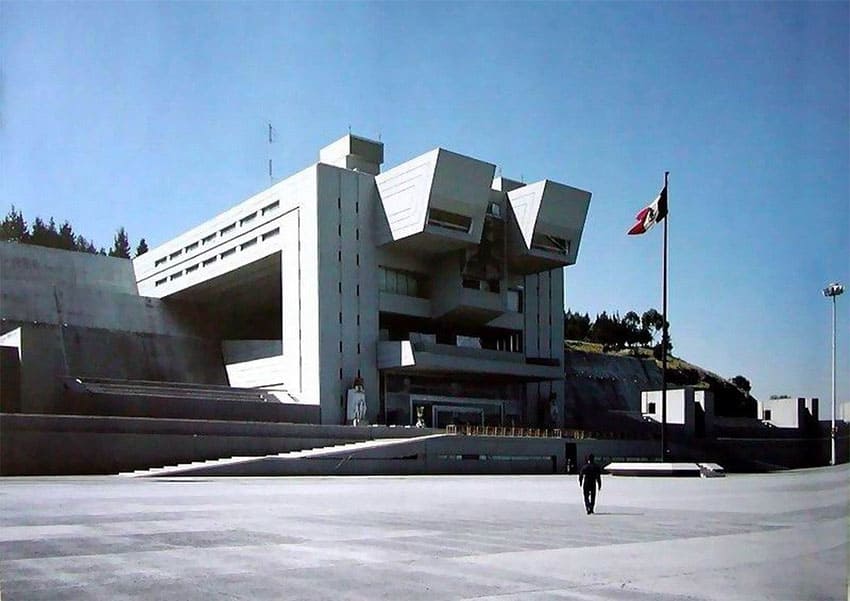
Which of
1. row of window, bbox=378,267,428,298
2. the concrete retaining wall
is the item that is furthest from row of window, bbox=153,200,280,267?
the concrete retaining wall

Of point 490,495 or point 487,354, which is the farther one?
point 487,354

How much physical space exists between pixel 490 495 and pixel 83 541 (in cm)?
1417

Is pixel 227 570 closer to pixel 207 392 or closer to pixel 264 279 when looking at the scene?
pixel 207 392

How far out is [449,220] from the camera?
183 ft

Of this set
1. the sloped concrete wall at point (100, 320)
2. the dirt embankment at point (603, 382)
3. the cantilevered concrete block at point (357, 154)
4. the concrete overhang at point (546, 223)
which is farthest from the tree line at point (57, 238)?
the dirt embankment at point (603, 382)

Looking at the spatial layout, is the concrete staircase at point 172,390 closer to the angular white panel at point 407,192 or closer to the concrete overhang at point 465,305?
the concrete overhang at point 465,305

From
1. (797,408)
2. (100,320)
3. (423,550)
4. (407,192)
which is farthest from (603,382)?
(423,550)

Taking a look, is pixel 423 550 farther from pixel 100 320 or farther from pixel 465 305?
pixel 100 320

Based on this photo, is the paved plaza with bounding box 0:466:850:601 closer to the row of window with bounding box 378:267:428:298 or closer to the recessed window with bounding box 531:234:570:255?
the row of window with bounding box 378:267:428:298

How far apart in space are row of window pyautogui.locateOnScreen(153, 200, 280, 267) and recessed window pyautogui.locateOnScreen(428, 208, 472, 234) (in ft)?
37.5

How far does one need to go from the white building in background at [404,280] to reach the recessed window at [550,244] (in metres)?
0.09

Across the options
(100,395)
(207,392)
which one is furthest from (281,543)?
(207,392)

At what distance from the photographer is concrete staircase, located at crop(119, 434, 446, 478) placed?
1393 inches

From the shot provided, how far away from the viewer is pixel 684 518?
53.0 ft
